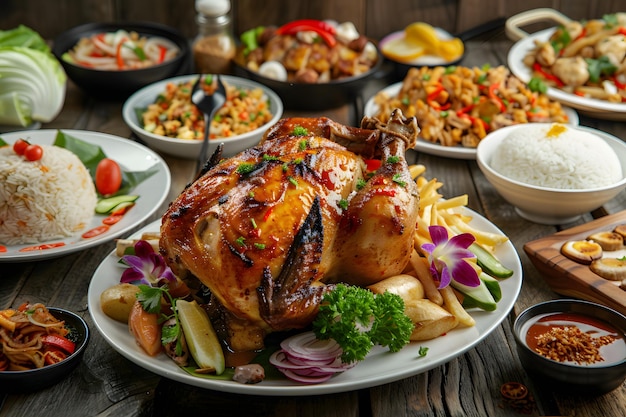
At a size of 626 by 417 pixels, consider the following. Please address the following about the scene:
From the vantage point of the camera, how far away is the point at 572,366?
2.09 m

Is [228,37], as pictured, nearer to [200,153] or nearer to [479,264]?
[200,153]

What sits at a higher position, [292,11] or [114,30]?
[114,30]

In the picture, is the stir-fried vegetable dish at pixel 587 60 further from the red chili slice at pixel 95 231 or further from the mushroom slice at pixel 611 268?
the red chili slice at pixel 95 231

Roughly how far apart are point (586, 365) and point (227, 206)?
1.14 metres

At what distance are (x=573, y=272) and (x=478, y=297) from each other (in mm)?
533

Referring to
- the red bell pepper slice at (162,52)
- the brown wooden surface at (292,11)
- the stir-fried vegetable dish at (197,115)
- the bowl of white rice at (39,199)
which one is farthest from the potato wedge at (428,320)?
the brown wooden surface at (292,11)

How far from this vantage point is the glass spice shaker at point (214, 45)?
4566 mm

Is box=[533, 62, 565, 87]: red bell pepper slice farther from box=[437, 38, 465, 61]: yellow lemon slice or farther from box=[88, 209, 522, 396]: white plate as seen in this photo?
box=[88, 209, 522, 396]: white plate

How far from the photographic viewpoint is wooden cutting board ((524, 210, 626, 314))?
2.55 meters

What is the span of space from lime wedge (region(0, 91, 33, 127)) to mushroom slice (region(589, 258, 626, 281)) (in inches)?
118

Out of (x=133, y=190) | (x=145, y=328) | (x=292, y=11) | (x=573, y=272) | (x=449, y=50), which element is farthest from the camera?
(x=292, y=11)

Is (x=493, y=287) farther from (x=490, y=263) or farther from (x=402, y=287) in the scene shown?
(x=402, y=287)

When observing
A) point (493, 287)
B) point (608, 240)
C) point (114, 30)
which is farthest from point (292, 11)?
point (493, 287)

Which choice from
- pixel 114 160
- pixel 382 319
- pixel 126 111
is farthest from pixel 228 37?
pixel 382 319
